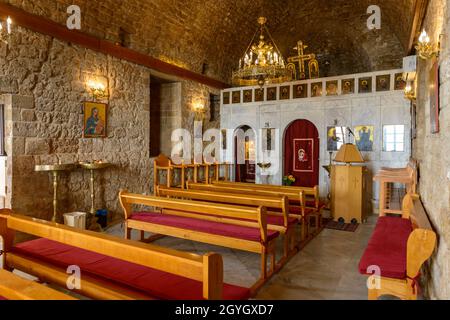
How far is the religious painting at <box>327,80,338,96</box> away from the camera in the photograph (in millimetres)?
7988

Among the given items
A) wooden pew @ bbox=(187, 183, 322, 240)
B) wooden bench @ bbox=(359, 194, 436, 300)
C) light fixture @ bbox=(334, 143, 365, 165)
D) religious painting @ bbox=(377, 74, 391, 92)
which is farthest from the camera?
religious painting @ bbox=(377, 74, 391, 92)

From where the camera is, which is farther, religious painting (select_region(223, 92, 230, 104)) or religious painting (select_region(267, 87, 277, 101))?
religious painting (select_region(223, 92, 230, 104))

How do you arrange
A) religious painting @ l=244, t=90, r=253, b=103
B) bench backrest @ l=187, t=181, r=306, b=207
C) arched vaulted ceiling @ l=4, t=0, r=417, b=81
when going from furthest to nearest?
religious painting @ l=244, t=90, r=253, b=103 < arched vaulted ceiling @ l=4, t=0, r=417, b=81 < bench backrest @ l=187, t=181, r=306, b=207

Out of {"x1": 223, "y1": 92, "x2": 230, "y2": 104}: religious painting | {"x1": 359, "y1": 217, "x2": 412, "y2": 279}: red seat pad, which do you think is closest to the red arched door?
{"x1": 223, "y1": 92, "x2": 230, "y2": 104}: religious painting

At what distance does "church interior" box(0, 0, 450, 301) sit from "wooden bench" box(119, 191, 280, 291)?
0.08 ft

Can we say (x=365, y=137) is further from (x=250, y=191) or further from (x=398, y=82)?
(x=250, y=191)

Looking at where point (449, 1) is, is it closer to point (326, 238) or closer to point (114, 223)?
point (326, 238)

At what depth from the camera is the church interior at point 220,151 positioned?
245cm

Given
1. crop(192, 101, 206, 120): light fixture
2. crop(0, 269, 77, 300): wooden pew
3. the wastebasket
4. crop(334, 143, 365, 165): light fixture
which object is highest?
crop(192, 101, 206, 120): light fixture

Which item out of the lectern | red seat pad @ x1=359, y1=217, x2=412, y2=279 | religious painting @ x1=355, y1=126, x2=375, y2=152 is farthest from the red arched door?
red seat pad @ x1=359, y1=217, x2=412, y2=279

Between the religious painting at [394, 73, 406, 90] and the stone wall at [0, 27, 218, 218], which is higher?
the religious painting at [394, 73, 406, 90]

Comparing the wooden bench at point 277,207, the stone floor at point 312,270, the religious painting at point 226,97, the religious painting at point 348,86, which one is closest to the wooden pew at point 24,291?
the stone floor at point 312,270

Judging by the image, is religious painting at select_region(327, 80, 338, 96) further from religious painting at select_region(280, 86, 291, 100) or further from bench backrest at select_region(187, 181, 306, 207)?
bench backrest at select_region(187, 181, 306, 207)

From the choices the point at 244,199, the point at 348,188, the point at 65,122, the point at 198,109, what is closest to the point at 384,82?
the point at 348,188
